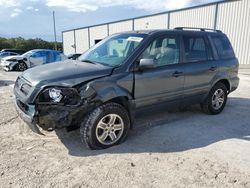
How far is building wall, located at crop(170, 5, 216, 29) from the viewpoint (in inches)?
696

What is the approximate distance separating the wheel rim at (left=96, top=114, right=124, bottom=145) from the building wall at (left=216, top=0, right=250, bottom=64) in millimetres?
13774

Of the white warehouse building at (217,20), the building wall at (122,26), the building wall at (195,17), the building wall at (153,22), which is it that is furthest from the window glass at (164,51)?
the building wall at (122,26)

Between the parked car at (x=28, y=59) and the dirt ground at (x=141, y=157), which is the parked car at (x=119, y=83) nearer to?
the dirt ground at (x=141, y=157)

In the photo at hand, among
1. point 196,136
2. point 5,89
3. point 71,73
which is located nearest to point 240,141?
point 196,136

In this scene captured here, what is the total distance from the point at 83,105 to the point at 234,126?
3.22 m

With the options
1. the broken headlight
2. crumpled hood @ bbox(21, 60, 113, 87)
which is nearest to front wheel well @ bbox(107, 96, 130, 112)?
crumpled hood @ bbox(21, 60, 113, 87)

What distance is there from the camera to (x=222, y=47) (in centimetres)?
595

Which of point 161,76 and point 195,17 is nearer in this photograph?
point 161,76

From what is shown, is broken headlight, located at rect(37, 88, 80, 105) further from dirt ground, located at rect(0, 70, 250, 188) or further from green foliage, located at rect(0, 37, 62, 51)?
green foliage, located at rect(0, 37, 62, 51)

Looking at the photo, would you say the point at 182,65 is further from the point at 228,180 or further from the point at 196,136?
the point at 228,180

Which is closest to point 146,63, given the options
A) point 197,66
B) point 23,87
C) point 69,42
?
point 197,66

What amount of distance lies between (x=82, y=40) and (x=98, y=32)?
5556 mm

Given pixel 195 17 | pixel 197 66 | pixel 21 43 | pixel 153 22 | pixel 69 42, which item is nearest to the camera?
pixel 197 66

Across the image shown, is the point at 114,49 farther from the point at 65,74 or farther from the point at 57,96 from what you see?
the point at 57,96
